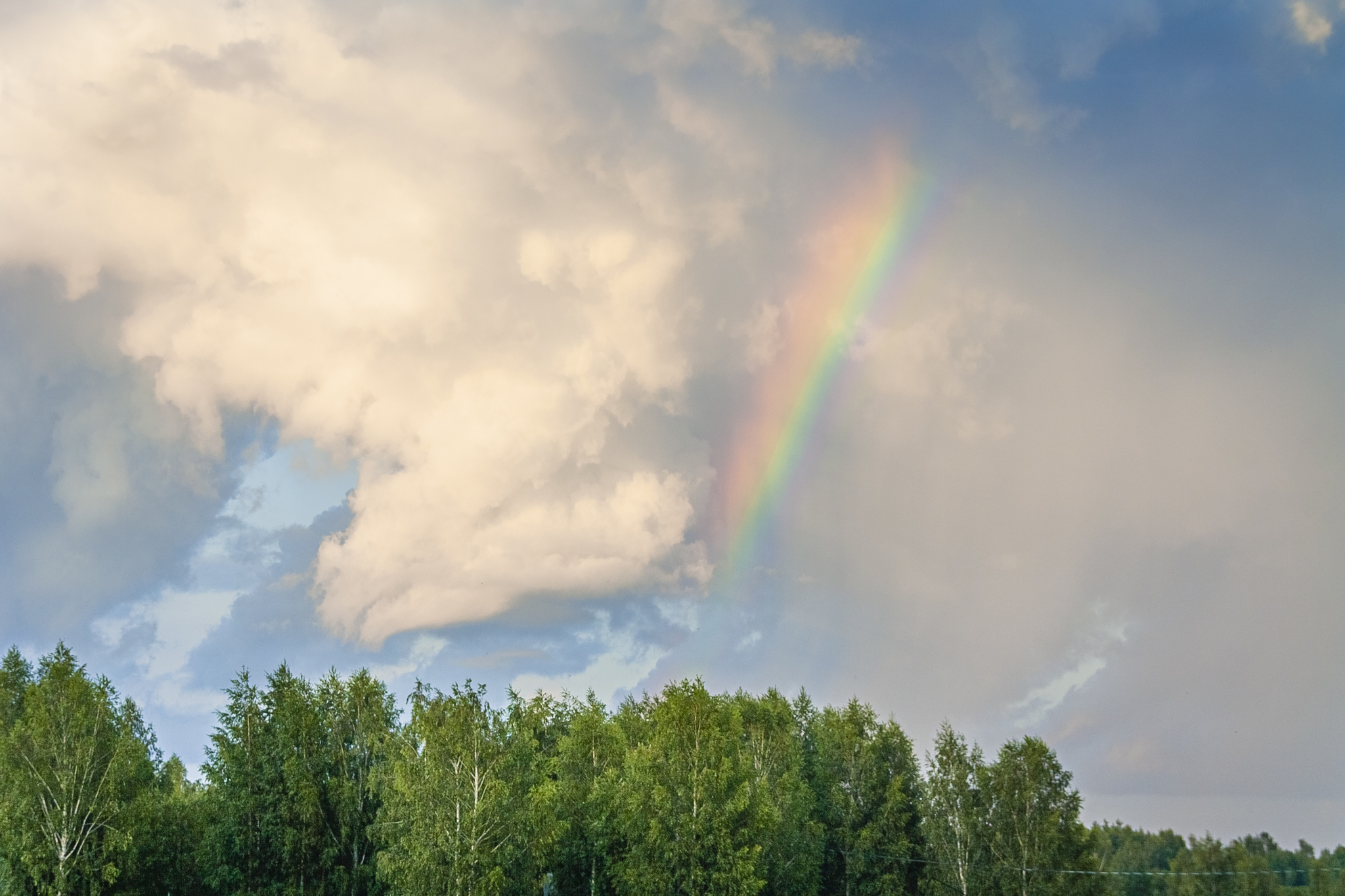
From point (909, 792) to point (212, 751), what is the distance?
51738 millimetres

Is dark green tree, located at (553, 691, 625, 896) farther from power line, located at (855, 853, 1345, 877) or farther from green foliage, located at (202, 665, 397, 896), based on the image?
power line, located at (855, 853, 1345, 877)

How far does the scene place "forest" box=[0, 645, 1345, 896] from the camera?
5538cm

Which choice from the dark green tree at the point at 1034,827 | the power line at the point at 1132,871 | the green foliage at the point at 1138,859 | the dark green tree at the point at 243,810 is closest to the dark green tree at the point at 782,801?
the power line at the point at 1132,871

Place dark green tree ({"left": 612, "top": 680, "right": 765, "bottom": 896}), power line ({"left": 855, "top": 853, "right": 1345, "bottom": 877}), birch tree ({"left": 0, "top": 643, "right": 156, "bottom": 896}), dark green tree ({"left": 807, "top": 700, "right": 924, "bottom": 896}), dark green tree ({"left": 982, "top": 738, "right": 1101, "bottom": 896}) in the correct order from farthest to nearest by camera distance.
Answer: dark green tree ({"left": 807, "top": 700, "right": 924, "bottom": 896}) < dark green tree ({"left": 982, "top": 738, "right": 1101, "bottom": 896}) < dark green tree ({"left": 612, "top": 680, "right": 765, "bottom": 896}) < birch tree ({"left": 0, "top": 643, "right": 156, "bottom": 896}) < power line ({"left": 855, "top": 853, "right": 1345, "bottom": 877})

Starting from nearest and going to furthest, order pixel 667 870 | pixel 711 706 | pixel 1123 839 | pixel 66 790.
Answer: pixel 66 790
pixel 667 870
pixel 711 706
pixel 1123 839

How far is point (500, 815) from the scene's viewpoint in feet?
187

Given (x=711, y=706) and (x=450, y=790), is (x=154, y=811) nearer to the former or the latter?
(x=450, y=790)

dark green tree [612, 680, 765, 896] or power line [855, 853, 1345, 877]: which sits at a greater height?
dark green tree [612, 680, 765, 896]

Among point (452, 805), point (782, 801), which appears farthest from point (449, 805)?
point (782, 801)

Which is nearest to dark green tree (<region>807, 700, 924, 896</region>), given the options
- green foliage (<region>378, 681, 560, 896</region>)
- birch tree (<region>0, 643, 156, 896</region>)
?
green foliage (<region>378, 681, 560, 896</region>)

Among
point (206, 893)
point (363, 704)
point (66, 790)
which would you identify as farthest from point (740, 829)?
point (66, 790)

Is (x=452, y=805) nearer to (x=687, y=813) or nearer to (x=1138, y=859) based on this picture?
(x=687, y=813)

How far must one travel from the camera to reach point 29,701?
5638cm

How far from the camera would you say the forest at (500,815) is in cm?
5538
